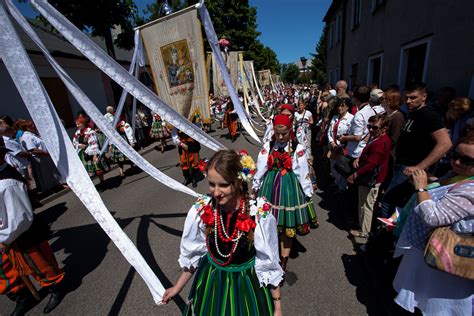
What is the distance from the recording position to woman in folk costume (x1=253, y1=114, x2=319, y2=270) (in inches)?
109

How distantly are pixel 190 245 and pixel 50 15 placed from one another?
254cm

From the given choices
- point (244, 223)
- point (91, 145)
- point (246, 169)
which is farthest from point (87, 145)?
point (244, 223)

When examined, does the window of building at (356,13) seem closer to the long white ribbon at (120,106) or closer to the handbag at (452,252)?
the long white ribbon at (120,106)

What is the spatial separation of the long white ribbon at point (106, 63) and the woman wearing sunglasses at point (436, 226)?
5.78 feet

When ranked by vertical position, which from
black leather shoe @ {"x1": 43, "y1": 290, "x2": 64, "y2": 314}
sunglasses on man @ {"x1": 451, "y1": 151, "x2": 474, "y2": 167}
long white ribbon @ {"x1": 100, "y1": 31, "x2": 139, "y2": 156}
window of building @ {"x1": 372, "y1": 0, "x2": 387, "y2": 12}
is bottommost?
black leather shoe @ {"x1": 43, "y1": 290, "x2": 64, "y2": 314}

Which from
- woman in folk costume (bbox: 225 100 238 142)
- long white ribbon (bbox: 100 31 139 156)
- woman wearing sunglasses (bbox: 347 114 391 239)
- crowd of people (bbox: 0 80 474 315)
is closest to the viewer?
crowd of people (bbox: 0 80 474 315)

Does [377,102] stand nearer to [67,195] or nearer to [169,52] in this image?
[169,52]

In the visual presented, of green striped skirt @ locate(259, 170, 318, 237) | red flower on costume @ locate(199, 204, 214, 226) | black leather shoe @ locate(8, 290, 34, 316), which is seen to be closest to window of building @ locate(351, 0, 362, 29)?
green striped skirt @ locate(259, 170, 318, 237)

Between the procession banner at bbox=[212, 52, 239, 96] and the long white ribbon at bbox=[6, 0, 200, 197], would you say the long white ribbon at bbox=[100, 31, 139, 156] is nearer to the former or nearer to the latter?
the long white ribbon at bbox=[6, 0, 200, 197]

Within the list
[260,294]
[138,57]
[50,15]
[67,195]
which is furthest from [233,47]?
[260,294]

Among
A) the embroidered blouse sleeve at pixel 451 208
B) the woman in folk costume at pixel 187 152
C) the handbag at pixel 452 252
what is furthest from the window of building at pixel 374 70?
the handbag at pixel 452 252

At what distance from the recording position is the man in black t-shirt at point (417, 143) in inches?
98.9

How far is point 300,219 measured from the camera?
277 cm

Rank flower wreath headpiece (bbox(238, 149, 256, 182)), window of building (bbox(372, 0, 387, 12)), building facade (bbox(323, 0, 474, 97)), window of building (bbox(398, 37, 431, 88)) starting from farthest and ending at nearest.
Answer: window of building (bbox(372, 0, 387, 12)) < window of building (bbox(398, 37, 431, 88)) < building facade (bbox(323, 0, 474, 97)) < flower wreath headpiece (bbox(238, 149, 256, 182))
